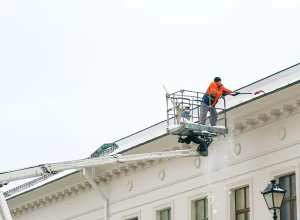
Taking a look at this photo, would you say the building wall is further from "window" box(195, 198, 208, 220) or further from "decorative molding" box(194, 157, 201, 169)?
"window" box(195, 198, 208, 220)

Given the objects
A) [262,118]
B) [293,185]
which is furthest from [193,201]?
[293,185]

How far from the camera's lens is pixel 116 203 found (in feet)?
122

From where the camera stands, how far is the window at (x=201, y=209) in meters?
32.4

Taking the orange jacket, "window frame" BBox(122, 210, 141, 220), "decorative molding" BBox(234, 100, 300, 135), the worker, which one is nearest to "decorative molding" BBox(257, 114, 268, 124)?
"decorative molding" BBox(234, 100, 300, 135)

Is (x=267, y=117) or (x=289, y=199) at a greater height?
(x=267, y=117)

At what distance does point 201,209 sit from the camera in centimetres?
3272

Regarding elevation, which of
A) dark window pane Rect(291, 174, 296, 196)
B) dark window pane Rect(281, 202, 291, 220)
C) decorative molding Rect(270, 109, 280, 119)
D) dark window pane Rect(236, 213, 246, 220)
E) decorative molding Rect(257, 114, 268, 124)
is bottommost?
dark window pane Rect(281, 202, 291, 220)

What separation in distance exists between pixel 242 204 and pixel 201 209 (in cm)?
220

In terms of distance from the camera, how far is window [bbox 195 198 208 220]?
32.4 metres

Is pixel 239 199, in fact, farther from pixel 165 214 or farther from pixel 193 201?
pixel 165 214

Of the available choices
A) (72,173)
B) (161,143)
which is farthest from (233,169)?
(72,173)

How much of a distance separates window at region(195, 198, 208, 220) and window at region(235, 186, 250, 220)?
5.03 ft

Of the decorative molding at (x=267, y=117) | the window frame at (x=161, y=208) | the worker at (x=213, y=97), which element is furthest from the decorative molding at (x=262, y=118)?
the window frame at (x=161, y=208)

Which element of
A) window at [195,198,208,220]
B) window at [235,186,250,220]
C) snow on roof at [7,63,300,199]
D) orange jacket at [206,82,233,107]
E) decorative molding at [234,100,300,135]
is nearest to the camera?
decorative molding at [234,100,300,135]
